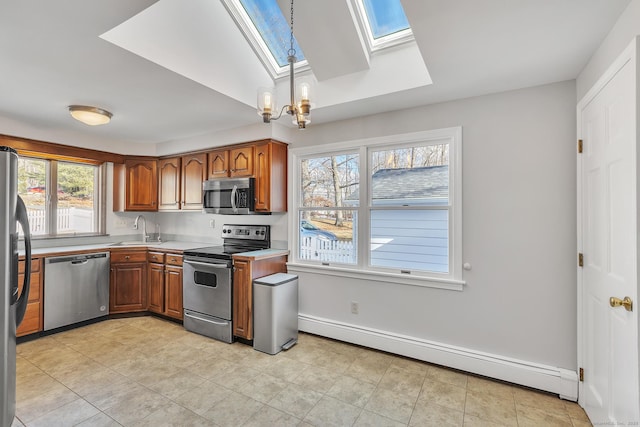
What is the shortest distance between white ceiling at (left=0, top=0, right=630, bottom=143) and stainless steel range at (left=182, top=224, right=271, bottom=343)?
155cm

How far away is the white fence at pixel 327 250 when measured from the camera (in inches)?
128

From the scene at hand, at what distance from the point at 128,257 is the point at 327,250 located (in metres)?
2.63

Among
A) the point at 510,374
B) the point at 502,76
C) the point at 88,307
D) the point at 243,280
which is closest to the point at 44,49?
the point at 243,280

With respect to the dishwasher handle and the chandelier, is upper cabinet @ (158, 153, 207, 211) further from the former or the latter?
the chandelier

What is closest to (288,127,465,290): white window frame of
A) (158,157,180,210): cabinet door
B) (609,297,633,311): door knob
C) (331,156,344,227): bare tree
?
(331,156,344,227): bare tree

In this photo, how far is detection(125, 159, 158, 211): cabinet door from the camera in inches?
170

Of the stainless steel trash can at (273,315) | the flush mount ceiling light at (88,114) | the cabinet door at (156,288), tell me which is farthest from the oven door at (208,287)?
the flush mount ceiling light at (88,114)

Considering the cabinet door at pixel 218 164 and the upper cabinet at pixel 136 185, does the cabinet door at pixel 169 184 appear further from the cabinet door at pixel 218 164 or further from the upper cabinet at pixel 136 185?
the cabinet door at pixel 218 164

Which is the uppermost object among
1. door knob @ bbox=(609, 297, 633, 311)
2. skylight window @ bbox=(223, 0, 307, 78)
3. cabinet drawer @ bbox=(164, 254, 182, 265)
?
skylight window @ bbox=(223, 0, 307, 78)

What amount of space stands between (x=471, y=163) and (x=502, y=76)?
2.27ft

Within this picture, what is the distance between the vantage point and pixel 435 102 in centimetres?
272

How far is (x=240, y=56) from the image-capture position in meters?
2.61

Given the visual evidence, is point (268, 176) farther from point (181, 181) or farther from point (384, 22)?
point (384, 22)

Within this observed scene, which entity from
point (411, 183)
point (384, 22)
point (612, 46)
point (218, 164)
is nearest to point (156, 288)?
point (218, 164)
